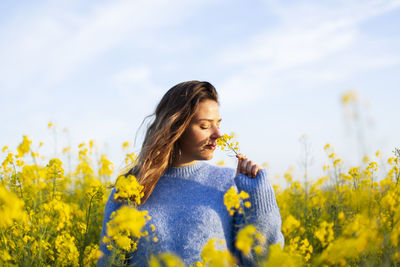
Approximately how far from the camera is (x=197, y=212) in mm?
2186

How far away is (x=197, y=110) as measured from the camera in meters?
2.38

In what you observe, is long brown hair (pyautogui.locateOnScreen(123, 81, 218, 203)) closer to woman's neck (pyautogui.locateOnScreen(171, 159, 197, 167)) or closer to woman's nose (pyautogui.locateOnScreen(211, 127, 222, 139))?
woman's neck (pyautogui.locateOnScreen(171, 159, 197, 167))

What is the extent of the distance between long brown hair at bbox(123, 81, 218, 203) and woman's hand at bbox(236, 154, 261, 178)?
481 mm

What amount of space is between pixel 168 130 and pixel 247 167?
25.6 inches

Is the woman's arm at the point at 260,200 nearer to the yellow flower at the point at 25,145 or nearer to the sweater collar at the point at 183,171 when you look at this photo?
the sweater collar at the point at 183,171

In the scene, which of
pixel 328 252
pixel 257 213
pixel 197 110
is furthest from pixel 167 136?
pixel 328 252

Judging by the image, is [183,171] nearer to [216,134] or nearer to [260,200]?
[216,134]

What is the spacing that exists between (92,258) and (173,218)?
58cm

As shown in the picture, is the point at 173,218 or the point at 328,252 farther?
the point at 173,218

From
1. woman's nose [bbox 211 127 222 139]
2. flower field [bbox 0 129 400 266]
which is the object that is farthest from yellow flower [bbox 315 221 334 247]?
woman's nose [bbox 211 127 222 139]

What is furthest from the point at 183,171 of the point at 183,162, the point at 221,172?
the point at 221,172

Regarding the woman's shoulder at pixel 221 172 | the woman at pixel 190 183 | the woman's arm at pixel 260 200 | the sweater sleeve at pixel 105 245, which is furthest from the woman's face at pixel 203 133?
the sweater sleeve at pixel 105 245

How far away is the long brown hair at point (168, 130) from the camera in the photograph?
7.73 ft

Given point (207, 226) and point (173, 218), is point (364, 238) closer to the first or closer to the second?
point (207, 226)
